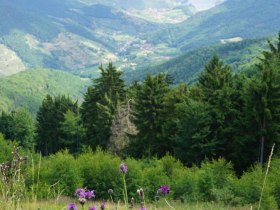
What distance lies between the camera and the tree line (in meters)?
42.2

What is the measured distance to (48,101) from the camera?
8600 centimetres

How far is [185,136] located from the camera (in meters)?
47.9

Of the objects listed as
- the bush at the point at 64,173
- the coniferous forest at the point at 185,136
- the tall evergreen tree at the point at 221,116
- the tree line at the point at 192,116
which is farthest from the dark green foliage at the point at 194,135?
the bush at the point at 64,173

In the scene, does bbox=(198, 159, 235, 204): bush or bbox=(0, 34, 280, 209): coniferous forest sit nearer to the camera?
bbox=(198, 159, 235, 204): bush

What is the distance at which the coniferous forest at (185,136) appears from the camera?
31.5 m

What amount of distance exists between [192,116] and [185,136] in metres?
2.30

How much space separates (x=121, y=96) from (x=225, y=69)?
60.7ft

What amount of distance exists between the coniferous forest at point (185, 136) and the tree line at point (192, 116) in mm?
103

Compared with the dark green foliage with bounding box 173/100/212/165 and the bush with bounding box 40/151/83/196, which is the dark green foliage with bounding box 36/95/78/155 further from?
the bush with bounding box 40/151/83/196

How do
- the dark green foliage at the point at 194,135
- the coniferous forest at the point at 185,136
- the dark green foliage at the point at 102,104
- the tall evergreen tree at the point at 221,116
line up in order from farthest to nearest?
the dark green foliage at the point at 102,104
the tall evergreen tree at the point at 221,116
the dark green foliage at the point at 194,135
the coniferous forest at the point at 185,136

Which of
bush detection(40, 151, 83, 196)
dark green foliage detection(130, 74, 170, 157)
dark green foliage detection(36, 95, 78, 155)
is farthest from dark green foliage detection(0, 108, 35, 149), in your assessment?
bush detection(40, 151, 83, 196)

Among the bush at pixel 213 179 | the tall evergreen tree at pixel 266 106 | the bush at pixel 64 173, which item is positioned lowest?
the bush at pixel 213 179

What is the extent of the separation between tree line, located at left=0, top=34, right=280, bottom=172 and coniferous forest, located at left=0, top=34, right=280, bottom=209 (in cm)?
10

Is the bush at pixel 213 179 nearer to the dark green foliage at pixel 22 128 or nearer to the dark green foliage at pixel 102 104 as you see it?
the dark green foliage at pixel 102 104
